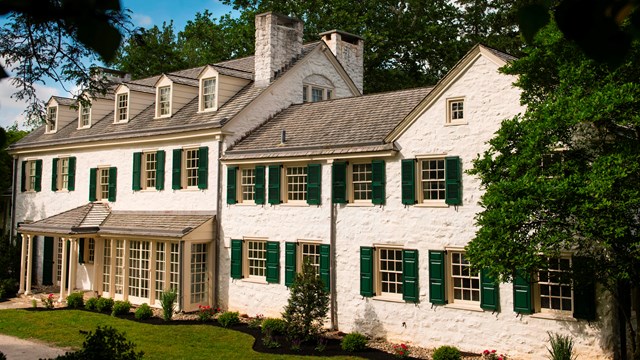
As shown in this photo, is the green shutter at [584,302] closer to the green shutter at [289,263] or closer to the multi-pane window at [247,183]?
the green shutter at [289,263]

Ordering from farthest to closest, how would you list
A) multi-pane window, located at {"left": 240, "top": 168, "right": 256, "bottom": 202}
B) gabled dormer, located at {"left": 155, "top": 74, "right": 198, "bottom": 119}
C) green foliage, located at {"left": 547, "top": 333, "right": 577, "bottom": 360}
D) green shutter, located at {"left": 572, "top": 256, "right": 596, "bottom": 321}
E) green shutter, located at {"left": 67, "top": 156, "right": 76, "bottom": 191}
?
green shutter, located at {"left": 67, "top": 156, "right": 76, "bottom": 191} → gabled dormer, located at {"left": 155, "top": 74, "right": 198, "bottom": 119} → multi-pane window, located at {"left": 240, "top": 168, "right": 256, "bottom": 202} → green shutter, located at {"left": 572, "top": 256, "right": 596, "bottom": 321} → green foliage, located at {"left": 547, "top": 333, "right": 577, "bottom": 360}

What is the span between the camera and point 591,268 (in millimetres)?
11742

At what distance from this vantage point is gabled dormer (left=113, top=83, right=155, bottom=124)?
26.8m

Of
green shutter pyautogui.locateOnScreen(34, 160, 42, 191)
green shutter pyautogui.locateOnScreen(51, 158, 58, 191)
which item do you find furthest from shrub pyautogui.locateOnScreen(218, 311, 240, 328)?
green shutter pyautogui.locateOnScreen(34, 160, 42, 191)

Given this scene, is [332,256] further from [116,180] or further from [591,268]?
[116,180]

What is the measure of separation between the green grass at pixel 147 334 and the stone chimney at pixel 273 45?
987 centimetres

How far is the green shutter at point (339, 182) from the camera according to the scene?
1811 centimetres

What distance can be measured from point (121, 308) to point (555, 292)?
47.1 feet

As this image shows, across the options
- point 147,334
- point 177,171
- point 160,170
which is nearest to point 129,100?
point 160,170

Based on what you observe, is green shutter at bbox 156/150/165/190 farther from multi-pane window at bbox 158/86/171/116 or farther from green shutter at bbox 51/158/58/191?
green shutter at bbox 51/158/58/191

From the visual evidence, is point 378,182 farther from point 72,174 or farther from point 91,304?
point 72,174

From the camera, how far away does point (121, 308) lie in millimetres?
21000

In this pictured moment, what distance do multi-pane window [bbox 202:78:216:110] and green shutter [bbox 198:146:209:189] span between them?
221 cm

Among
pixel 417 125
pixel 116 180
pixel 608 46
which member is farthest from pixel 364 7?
pixel 608 46
